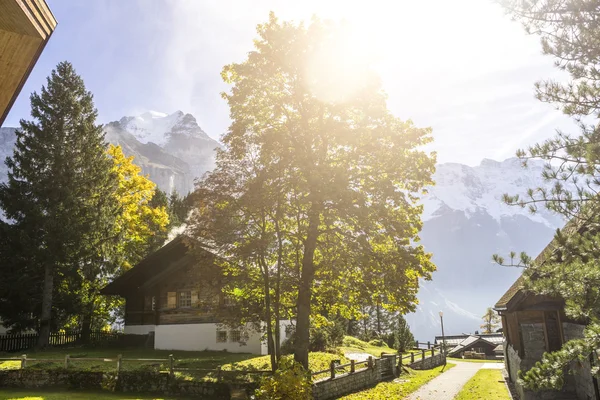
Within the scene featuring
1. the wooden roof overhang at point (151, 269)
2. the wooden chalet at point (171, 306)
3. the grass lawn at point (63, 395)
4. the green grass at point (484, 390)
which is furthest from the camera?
the wooden roof overhang at point (151, 269)

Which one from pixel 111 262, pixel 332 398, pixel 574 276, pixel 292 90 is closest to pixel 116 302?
pixel 111 262

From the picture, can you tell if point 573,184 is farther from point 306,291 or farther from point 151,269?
point 151,269

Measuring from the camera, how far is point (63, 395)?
15922 mm

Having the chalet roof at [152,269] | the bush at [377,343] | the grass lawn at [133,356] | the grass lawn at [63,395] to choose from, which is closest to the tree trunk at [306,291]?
the grass lawn at [63,395]

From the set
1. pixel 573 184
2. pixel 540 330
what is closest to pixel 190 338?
pixel 540 330

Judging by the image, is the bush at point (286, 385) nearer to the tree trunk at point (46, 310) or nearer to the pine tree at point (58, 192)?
the tree trunk at point (46, 310)

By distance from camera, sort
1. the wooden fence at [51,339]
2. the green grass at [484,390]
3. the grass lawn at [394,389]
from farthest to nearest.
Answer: the wooden fence at [51,339], the green grass at [484,390], the grass lawn at [394,389]

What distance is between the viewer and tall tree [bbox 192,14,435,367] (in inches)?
639

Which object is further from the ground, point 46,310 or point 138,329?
point 46,310

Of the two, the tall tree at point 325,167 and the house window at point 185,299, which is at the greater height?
the tall tree at point 325,167

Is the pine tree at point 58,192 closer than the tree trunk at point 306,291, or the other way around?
the tree trunk at point 306,291

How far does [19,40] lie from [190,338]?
2568 centimetres

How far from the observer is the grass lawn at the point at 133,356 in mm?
18969

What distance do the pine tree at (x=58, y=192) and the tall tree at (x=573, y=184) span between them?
2747 cm
